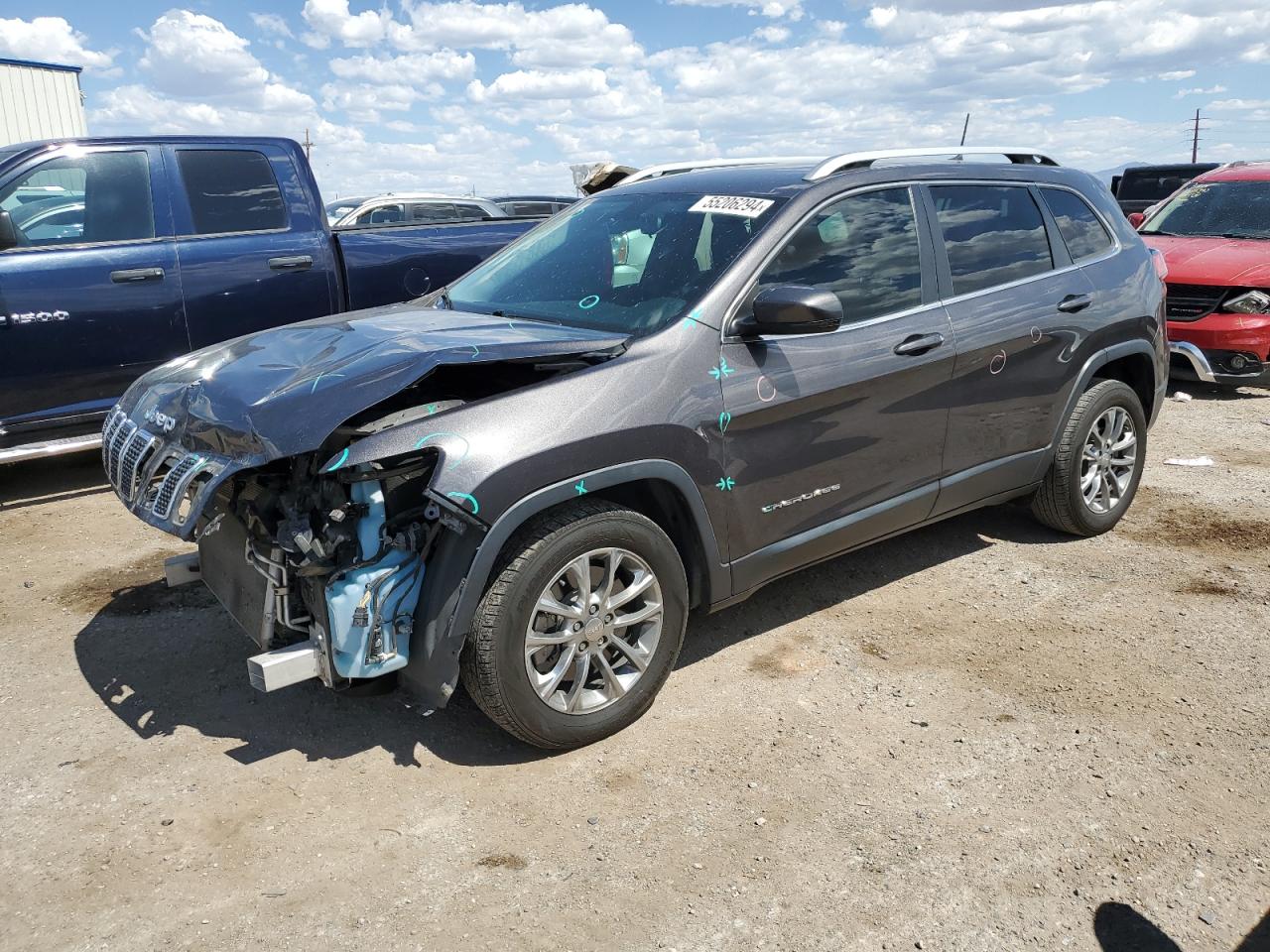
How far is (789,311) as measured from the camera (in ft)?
11.7

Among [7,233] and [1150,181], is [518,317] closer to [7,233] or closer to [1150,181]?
[7,233]

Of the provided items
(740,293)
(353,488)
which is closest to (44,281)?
(353,488)

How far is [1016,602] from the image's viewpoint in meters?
4.81

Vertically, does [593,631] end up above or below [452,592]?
below

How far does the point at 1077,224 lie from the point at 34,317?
5.62 metres

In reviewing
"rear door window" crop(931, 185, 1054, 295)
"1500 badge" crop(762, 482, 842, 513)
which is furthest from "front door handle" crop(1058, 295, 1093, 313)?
"1500 badge" crop(762, 482, 842, 513)

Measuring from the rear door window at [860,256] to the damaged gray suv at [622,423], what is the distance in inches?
0.5

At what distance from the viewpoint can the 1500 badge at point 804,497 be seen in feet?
12.7

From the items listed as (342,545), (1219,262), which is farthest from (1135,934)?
(1219,262)

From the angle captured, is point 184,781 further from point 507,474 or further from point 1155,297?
point 1155,297

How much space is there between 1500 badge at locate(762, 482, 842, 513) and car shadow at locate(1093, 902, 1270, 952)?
1657 millimetres

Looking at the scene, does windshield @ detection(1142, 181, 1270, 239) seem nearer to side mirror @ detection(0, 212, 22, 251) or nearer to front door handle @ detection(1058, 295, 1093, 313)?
front door handle @ detection(1058, 295, 1093, 313)

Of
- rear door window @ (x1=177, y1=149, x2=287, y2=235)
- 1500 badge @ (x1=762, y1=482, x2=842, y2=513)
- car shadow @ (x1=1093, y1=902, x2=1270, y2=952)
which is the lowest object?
car shadow @ (x1=1093, y1=902, x2=1270, y2=952)

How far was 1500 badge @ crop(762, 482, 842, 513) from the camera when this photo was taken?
12.7 ft
